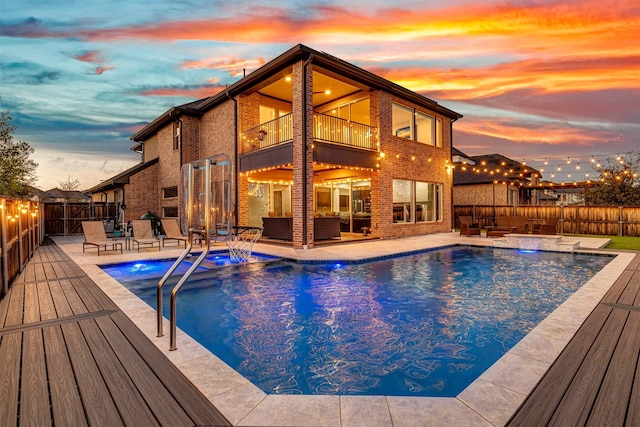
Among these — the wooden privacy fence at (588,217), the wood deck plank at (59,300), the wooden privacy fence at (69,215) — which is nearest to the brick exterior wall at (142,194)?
the wooden privacy fence at (69,215)

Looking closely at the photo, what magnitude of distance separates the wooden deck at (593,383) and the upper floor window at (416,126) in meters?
11.4

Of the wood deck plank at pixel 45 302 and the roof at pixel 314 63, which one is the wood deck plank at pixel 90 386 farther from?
the roof at pixel 314 63

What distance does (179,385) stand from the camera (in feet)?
7.96

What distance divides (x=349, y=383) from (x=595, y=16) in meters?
13.5

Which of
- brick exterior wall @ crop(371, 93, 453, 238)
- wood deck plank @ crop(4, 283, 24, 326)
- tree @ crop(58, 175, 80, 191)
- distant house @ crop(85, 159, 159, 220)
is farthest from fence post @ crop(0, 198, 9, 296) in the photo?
tree @ crop(58, 175, 80, 191)

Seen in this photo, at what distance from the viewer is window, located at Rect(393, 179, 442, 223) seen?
1419 centimetres

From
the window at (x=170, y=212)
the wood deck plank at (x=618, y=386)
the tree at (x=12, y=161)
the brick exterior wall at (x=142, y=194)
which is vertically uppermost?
the tree at (x=12, y=161)

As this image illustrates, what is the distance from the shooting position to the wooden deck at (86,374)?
6.77 ft

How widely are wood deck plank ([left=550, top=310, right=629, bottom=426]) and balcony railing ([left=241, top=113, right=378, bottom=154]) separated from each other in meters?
9.46

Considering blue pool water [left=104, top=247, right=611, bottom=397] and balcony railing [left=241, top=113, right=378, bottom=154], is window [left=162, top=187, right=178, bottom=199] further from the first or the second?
blue pool water [left=104, top=247, right=611, bottom=397]

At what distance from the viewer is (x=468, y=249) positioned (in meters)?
Answer: 11.4

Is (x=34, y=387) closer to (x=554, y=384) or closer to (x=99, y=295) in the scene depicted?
(x=99, y=295)

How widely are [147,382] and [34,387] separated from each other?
2.68 ft

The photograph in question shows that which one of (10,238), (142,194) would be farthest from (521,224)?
(142,194)
